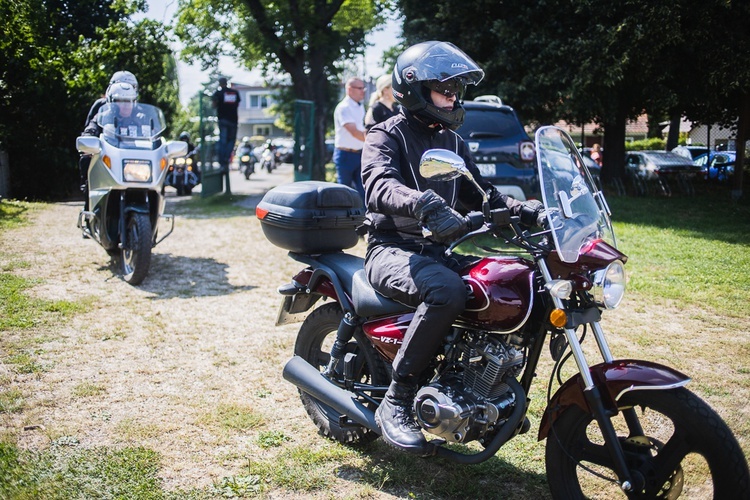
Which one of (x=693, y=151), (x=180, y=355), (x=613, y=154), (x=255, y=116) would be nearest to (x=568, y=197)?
(x=180, y=355)

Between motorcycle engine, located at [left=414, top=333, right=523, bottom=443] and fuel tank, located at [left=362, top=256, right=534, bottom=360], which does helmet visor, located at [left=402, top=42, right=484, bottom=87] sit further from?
motorcycle engine, located at [left=414, top=333, right=523, bottom=443]

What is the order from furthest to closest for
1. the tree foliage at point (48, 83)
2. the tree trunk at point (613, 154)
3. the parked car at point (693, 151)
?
the parked car at point (693, 151), the tree trunk at point (613, 154), the tree foliage at point (48, 83)

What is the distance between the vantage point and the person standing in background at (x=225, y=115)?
15.0m

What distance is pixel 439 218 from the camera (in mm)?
2781

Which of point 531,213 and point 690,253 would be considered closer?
point 531,213

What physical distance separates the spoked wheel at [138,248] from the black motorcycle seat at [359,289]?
12.2 feet

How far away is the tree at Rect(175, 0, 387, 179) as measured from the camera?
65.5 feet

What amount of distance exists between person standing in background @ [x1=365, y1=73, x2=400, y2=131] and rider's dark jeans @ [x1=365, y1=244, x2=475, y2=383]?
4941mm

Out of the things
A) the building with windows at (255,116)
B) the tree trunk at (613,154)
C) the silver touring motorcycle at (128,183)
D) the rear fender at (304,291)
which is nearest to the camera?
the rear fender at (304,291)

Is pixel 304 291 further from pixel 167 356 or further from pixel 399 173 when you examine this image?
pixel 167 356

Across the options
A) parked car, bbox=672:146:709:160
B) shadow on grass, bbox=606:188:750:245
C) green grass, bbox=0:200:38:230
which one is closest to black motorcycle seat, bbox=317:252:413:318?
shadow on grass, bbox=606:188:750:245

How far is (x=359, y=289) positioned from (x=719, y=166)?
20.8m

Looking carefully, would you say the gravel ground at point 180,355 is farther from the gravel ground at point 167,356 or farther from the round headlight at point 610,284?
the round headlight at point 610,284

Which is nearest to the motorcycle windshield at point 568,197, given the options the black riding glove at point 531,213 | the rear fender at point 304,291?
the black riding glove at point 531,213
